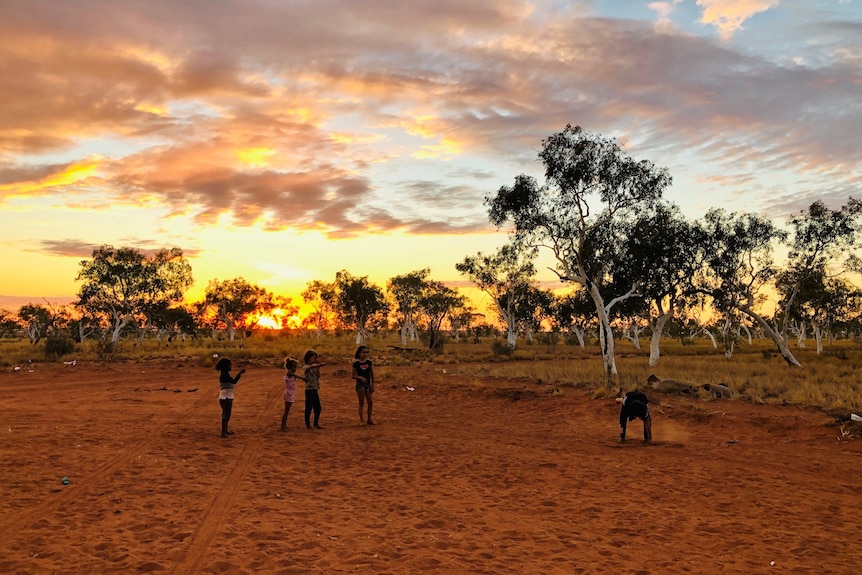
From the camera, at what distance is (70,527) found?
6809 millimetres

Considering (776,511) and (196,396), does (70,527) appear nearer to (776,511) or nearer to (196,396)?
(776,511)

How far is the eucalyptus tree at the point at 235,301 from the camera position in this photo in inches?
3022

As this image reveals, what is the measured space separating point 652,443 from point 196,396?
54.0 feet

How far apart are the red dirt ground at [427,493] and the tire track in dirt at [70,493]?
0.04m

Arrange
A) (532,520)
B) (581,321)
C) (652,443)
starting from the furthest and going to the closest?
(581,321)
(652,443)
(532,520)

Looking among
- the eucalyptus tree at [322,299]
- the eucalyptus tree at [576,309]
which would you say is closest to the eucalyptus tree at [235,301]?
the eucalyptus tree at [322,299]

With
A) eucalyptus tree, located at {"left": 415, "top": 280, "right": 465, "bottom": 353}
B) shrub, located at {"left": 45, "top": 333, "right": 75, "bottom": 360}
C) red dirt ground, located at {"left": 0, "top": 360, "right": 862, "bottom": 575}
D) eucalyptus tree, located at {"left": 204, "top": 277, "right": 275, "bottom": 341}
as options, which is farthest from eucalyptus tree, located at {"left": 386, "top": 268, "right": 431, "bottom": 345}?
red dirt ground, located at {"left": 0, "top": 360, "right": 862, "bottom": 575}

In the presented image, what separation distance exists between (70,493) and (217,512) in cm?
260

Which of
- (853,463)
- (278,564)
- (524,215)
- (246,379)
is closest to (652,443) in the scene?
(853,463)

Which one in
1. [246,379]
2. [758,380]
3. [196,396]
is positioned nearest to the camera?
[196,396]

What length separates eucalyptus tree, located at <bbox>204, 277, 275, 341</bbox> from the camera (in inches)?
3022

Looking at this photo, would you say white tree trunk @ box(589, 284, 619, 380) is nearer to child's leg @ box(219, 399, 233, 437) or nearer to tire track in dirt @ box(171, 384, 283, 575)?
child's leg @ box(219, 399, 233, 437)

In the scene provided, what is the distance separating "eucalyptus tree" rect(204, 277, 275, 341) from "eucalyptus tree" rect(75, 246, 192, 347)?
22088 mm

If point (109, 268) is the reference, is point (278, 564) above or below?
below
